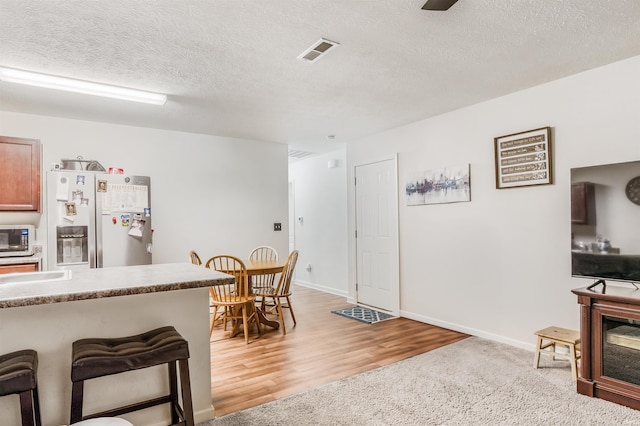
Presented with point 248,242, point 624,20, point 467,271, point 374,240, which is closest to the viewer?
point 624,20

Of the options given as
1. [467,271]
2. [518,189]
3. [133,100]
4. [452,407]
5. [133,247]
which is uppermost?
[133,100]

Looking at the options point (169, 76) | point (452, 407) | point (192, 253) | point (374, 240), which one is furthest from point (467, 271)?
point (169, 76)

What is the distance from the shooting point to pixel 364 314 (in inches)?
192

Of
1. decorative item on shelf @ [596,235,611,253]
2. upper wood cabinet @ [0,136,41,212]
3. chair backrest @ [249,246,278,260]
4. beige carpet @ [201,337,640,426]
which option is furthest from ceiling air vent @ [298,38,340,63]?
chair backrest @ [249,246,278,260]

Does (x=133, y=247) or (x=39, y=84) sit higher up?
(x=39, y=84)

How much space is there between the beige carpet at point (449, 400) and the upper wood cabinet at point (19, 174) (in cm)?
309

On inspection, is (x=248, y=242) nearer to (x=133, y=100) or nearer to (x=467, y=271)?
(x=133, y=100)

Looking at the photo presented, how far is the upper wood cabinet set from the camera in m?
3.62

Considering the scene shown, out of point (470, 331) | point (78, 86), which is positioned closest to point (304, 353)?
point (470, 331)

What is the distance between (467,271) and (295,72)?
2.70m

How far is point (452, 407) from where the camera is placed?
2420mm

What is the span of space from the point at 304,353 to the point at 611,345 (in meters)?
2.38

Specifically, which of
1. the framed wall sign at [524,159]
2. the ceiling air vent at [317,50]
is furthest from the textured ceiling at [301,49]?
the framed wall sign at [524,159]

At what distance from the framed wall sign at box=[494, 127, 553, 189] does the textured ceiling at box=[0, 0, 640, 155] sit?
1.53 feet
